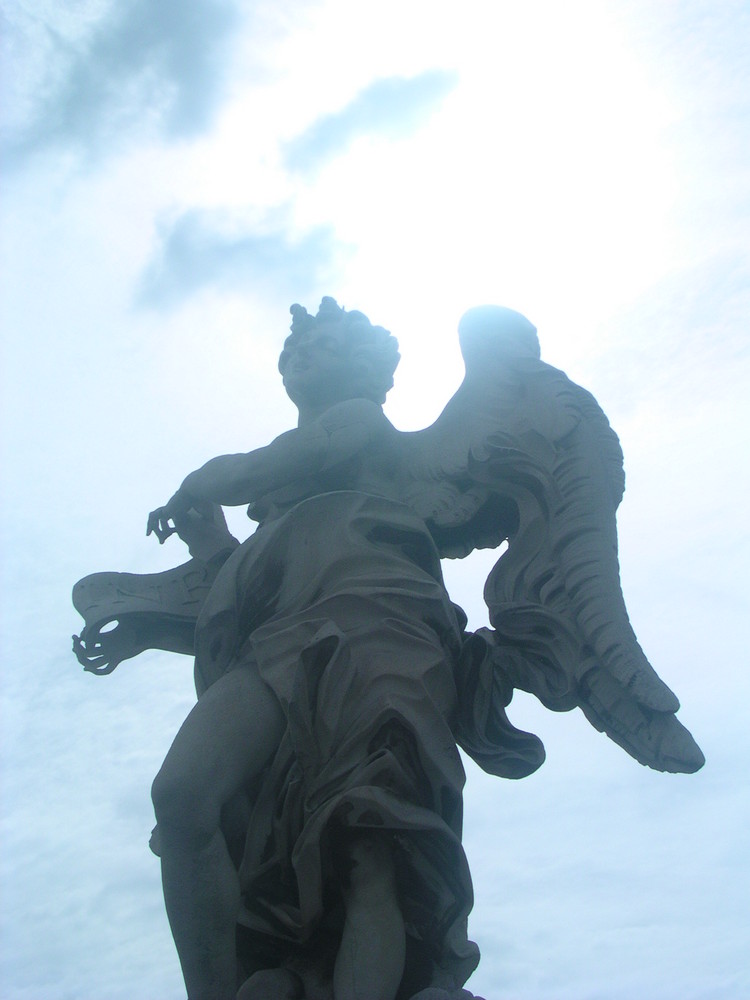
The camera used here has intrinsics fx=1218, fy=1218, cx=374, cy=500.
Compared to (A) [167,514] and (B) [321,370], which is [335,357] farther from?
(A) [167,514]

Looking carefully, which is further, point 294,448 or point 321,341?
point 321,341

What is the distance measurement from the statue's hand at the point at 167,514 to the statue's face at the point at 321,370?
0.90 meters

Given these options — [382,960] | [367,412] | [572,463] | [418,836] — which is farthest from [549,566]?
[382,960]

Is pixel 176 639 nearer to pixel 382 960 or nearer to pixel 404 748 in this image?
pixel 404 748

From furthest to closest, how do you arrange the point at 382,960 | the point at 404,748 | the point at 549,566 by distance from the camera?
the point at 549,566, the point at 404,748, the point at 382,960

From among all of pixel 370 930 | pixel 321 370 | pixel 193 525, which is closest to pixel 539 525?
pixel 321 370

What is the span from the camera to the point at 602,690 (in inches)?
212

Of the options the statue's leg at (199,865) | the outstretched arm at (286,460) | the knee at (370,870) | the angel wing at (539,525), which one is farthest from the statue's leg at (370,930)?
the outstretched arm at (286,460)

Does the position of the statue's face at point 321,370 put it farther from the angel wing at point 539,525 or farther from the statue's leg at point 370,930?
the statue's leg at point 370,930

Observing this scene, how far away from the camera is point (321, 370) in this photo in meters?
6.57

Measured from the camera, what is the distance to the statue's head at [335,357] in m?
6.59

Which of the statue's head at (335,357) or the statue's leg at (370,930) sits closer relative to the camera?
the statue's leg at (370,930)

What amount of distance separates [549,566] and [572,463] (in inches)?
22.4

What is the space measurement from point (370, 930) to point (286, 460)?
2283mm
